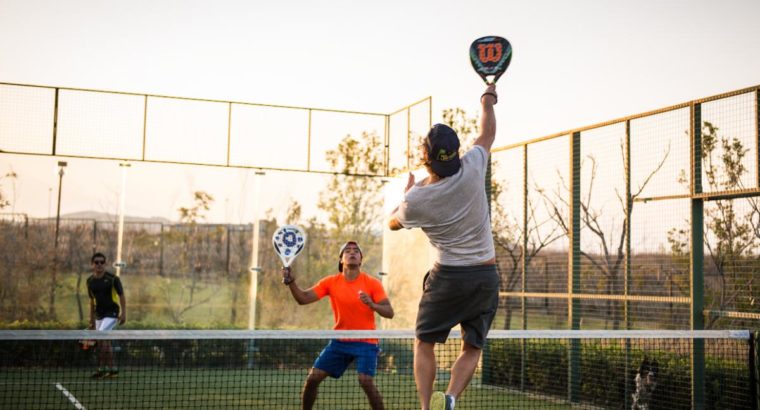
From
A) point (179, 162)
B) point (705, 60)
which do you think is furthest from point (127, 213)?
point (705, 60)

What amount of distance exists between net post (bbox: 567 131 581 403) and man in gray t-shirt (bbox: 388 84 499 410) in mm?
6982

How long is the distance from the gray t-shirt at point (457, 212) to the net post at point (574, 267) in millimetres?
7161

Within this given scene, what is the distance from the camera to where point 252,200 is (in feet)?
61.5

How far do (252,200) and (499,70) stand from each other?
43.4 feet

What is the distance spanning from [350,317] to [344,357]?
18.3 inches

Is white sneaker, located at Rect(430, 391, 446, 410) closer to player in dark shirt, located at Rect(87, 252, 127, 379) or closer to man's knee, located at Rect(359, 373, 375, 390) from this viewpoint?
man's knee, located at Rect(359, 373, 375, 390)

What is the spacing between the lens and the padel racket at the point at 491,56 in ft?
19.6

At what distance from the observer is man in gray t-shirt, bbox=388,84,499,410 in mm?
5512

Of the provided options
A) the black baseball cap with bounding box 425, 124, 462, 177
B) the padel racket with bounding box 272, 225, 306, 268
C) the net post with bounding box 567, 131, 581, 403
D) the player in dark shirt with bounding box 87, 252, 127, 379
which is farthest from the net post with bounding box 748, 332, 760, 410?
the player in dark shirt with bounding box 87, 252, 127, 379

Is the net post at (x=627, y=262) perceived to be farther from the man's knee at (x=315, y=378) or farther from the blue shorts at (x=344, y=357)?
the man's knee at (x=315, y=378)

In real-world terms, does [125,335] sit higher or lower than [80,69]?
lower

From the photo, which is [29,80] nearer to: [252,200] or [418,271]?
[252,200]

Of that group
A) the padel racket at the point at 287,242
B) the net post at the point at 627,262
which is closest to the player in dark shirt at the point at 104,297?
the padel racket at the point at 287,242

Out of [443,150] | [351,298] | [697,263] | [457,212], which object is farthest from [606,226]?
[443,150]
